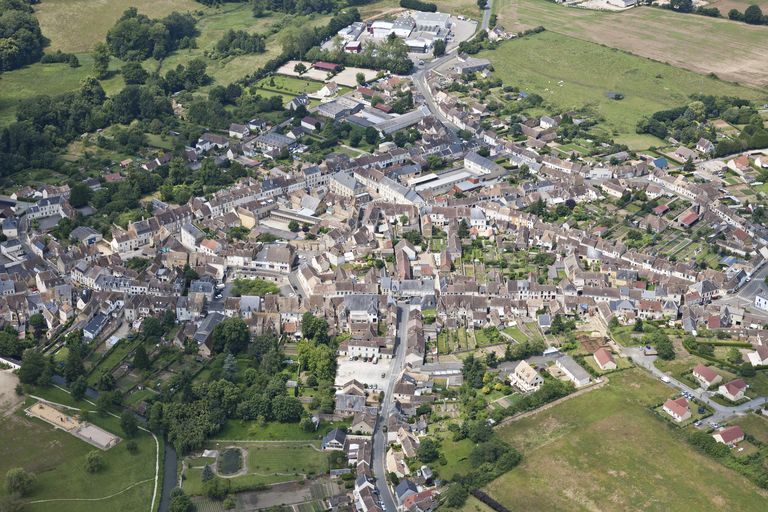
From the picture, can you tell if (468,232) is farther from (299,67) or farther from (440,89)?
(299,67)

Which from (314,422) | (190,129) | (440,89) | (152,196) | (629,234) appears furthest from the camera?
(440,89)

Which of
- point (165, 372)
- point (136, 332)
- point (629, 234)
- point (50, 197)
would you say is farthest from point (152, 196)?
point (629, 234)

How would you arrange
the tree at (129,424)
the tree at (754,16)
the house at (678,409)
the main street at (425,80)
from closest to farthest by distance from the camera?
the tree at (129,424)
the house at (678,409)
the main street at (425,80)
the tree at (754,16)

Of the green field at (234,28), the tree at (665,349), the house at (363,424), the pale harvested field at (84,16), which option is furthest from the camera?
A: the pale harvested field at (84,16)

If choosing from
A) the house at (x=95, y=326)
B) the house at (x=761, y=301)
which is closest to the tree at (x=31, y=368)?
the house at (x=95, y=326)

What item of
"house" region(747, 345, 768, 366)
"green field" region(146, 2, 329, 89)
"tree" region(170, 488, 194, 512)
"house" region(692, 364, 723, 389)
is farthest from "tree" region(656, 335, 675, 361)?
"green field" region(146, 2, 329, 89)

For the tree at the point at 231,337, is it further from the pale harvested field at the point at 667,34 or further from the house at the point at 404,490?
the pale harvested field at the point at 667,34
